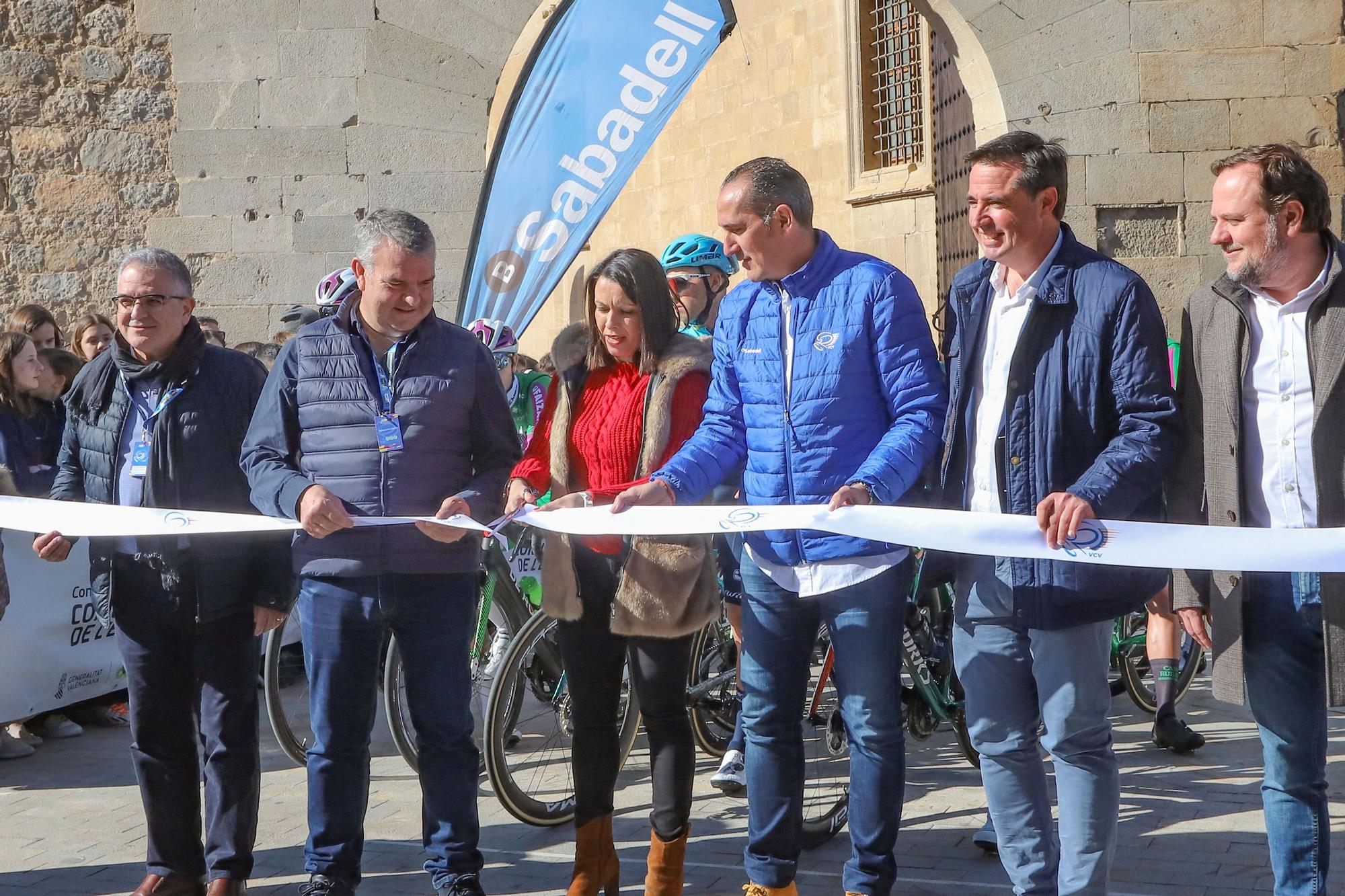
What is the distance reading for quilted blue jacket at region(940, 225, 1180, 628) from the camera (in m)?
3.01

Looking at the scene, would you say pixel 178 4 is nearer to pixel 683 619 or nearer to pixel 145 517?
pixel 145 517

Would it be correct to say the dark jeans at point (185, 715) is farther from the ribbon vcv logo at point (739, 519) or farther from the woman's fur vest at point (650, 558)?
the ribbon vcv logo at point (739, 519)

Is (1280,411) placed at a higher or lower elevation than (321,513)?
higher

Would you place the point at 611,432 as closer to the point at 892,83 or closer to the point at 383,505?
the point at 383,505

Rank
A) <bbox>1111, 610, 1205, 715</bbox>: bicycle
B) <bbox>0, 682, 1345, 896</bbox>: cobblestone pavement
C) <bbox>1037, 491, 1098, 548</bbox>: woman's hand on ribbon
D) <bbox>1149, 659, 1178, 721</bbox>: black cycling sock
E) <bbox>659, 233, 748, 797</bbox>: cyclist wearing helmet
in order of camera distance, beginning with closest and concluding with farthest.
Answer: <bbox>1037, 491, 1098, 548</bbox>: woman's hand on ribbon, <bbox>0, 682, 1345, 896</bbox>: cobblestone pavement, <bbox>659, 233, 748, 797</bbox>: cyclist wearing helmet, <bbox>1149, 659, 1178, 721</bbox>: black cycling sock, <bbox>1111, 610, 1205, 715</bbox>: bicycle

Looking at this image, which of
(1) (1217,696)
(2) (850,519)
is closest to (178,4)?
(2) (850,519)

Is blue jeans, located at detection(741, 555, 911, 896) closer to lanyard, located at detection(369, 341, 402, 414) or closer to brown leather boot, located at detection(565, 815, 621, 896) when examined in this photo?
brown leather boot, located at detection(565, 815, 621, 896)

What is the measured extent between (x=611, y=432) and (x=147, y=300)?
1.36 metres

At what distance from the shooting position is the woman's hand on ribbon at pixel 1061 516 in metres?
2.95

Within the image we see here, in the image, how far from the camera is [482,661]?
5.50 m

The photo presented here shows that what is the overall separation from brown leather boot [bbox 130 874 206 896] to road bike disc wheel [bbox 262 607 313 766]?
472 mm

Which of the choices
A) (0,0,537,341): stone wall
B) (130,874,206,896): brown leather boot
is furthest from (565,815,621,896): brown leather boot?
(0,0,537,341): stone wall

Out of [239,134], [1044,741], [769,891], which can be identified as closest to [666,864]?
[769,891]

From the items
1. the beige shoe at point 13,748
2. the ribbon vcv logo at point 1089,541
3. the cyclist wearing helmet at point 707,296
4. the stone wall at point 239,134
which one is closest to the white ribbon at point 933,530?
the ribbon vcv logo at point 1089,541
